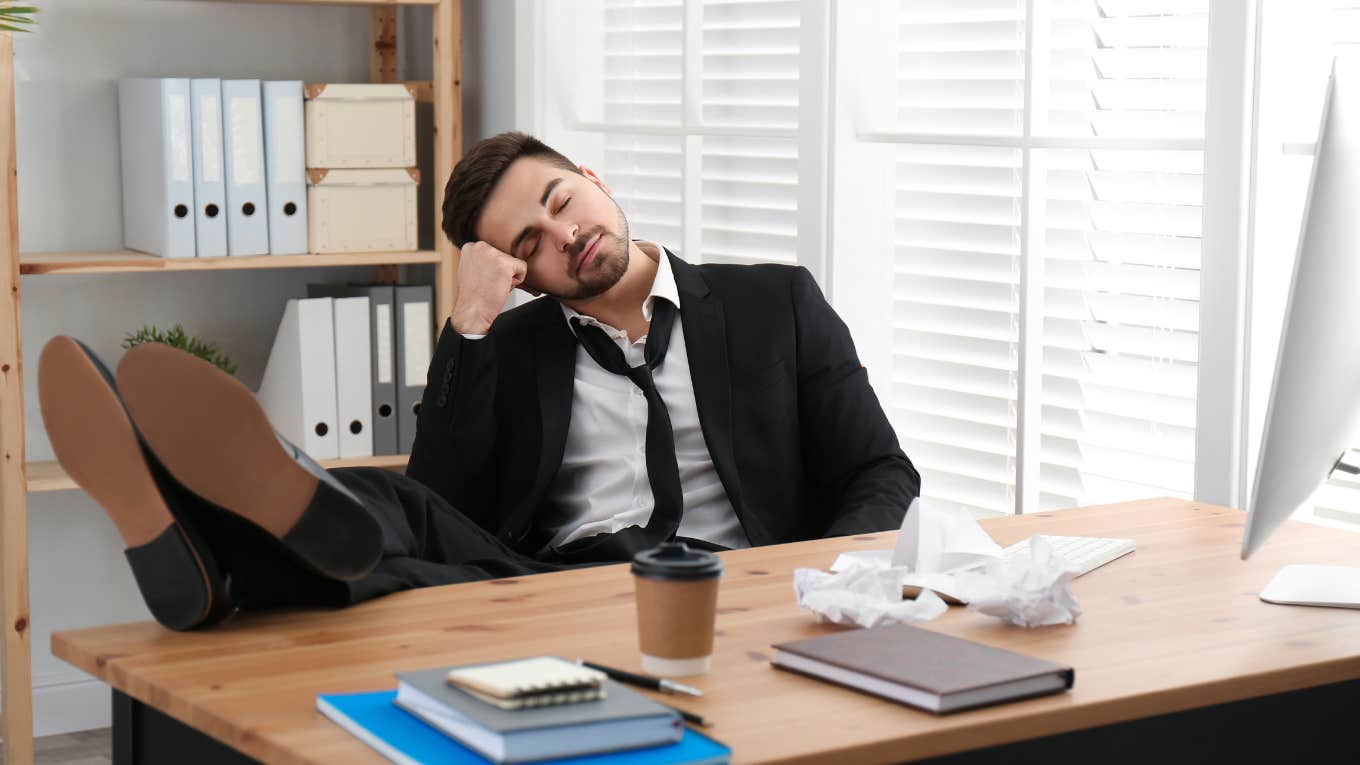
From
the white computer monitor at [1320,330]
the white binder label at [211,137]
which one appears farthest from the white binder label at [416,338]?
the white computer monitor at [1320,330]

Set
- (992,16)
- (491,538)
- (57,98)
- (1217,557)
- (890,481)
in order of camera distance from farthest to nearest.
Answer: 1. (57,98)
2. (992,16)
3. (890,481)
4. (491,538)
5. (1217,557)

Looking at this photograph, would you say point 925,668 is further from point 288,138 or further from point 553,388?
point 288,138

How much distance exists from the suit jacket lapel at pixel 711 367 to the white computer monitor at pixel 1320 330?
0.94m

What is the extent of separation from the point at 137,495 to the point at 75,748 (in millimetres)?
2159

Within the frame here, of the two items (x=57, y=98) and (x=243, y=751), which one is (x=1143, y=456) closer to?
(x=243, y=751)

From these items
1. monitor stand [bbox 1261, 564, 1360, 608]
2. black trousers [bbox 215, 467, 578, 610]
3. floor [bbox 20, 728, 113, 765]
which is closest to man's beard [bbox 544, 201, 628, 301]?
black trousers [bbox 215, 467, 578, 610]

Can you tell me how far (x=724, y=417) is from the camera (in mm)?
2379

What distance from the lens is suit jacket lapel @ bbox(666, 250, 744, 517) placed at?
92.7 inches

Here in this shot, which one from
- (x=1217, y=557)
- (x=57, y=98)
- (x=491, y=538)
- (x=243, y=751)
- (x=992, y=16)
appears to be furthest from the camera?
(x=57, y=98)

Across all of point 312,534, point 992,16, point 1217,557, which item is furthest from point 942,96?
point 312,534

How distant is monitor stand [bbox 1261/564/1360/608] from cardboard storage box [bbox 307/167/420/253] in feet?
7.37

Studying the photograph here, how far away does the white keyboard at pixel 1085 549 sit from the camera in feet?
5.84

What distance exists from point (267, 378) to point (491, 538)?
1601mm

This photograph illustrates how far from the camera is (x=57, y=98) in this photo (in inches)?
136
